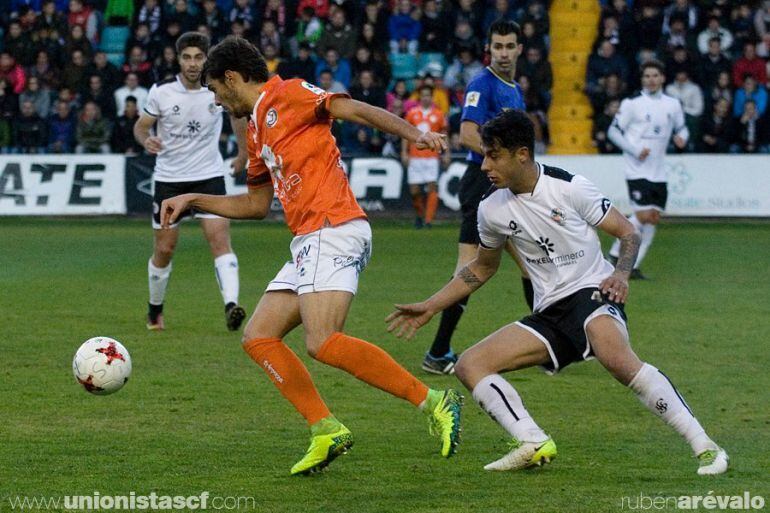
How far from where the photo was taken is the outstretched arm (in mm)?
6309

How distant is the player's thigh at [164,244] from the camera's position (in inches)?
424

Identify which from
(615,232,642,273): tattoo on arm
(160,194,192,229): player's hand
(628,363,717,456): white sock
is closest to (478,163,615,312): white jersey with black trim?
(615,232,642,273): tattoo on arm

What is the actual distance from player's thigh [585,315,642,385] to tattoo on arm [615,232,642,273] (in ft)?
0.92

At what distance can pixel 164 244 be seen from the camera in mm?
10773

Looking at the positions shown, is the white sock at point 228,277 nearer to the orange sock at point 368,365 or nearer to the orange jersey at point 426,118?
the orange sock at point 368,365

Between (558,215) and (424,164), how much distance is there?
570 inches

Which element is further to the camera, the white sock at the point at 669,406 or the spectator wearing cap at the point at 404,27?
the spectator wearing cap at the point at 404,27

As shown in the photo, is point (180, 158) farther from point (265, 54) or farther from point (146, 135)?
point (265, 54)

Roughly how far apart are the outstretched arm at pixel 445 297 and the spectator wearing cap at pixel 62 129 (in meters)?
17.7

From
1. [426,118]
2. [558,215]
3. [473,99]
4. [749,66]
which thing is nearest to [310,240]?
[558,215]

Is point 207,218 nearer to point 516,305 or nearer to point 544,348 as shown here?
point 516,305

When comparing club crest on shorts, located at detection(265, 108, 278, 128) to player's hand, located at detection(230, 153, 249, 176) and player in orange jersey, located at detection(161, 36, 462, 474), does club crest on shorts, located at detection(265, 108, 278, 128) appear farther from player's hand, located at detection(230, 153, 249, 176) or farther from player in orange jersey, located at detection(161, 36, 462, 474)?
player's hand, located at detection(230, 153, 249, 176)

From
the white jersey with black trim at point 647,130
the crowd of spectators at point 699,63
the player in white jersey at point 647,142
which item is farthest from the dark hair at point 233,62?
the crowd of spectators at point 699,63

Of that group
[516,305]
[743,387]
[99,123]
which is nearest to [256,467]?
[743,387]
